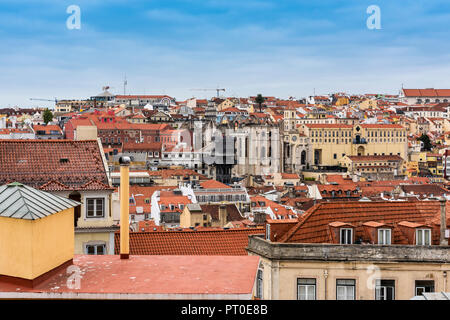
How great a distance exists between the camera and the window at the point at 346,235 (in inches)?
415

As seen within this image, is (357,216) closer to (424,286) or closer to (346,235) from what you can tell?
(346,235)

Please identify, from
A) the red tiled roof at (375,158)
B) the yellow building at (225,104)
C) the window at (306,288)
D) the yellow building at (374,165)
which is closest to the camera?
the window at (306,288)

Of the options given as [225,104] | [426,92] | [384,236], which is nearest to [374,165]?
[225,104]

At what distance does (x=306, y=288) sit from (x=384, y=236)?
1.83 meters

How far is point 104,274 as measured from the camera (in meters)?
4.58

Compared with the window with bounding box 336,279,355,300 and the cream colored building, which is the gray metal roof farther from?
the window with bounding box 336,279,355,300

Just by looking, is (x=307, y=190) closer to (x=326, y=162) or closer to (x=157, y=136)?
(x=157, y=136)

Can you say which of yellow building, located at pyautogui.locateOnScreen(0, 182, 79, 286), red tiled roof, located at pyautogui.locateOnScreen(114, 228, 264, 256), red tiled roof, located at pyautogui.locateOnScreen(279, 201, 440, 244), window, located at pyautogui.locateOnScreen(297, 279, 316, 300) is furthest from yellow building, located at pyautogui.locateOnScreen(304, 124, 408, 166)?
yellow building, located at pyautogui.locateOnScreen(0, 182, 79, 286)

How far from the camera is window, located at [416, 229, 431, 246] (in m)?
10.4

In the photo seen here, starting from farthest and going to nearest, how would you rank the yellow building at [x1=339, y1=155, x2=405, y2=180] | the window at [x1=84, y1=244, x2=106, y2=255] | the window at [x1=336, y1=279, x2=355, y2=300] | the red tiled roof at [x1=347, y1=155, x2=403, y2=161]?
the red tiled roof at [x1=347, y1=155, x2=403, y2=161]
the yellow building at [x1=339, y1=155, x2=405, y2=180]
the window at [x1=84, y1=244, x2=106, y2=255]
the window at [x1=336, y1=279, x2=355, y2=300]

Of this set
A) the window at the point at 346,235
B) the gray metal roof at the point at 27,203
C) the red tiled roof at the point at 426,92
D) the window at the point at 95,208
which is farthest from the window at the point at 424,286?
the red tiled roof at the point at 426,92

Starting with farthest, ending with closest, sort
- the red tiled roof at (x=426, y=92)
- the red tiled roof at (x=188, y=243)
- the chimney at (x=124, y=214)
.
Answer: the red tiled roof at (x=426, y=92)
the red tiled roof at (x=188, y=243)
the chimney at (x=124, y=214)

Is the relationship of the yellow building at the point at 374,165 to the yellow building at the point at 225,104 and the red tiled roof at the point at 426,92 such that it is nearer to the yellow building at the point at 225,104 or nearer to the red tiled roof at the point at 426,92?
the yellow building at the point at 225,104

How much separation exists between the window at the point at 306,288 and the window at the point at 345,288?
1.10 ft
